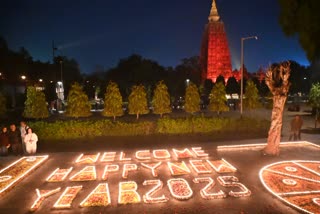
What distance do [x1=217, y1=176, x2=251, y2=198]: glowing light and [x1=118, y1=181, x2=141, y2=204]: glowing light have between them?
351cm

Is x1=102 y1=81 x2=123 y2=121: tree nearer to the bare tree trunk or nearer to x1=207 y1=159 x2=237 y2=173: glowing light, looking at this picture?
x1=207 y1=159 x2=237 y2=173: glowing light

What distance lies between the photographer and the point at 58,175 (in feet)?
46.6

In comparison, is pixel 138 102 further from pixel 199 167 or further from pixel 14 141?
pixel 199 167

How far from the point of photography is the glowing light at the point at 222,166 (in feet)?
47.4

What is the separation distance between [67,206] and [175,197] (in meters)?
3.80

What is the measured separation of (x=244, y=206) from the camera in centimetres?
1048

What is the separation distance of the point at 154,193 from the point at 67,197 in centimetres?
323

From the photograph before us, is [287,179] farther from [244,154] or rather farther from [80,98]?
[80,98]

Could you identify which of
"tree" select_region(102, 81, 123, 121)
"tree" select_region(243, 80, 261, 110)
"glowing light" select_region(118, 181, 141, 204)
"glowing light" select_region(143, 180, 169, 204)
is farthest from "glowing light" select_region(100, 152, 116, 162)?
"tree" select_region(243, 80, 261, 110)

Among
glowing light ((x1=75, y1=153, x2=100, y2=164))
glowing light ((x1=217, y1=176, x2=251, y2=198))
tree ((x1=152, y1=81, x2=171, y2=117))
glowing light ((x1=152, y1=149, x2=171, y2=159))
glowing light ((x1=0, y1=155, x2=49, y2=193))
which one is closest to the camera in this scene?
glowing light ((x1=217, y1=176, x2=251, y2=198))

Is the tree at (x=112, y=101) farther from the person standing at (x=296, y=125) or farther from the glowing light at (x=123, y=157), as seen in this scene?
the person standing at (x=296, y=125)

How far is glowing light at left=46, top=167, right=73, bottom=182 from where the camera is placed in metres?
13.7

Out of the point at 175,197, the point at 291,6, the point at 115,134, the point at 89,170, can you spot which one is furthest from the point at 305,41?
the point at 115,134

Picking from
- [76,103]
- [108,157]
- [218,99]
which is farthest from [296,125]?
[76,103]
